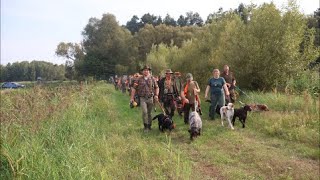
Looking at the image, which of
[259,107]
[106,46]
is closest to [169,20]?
[106,46]

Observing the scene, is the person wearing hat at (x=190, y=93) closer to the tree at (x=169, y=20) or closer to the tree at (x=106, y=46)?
the tree at (x=106, y=46)

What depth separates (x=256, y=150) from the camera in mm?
8844

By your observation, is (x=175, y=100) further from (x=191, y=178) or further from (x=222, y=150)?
(x=191, y=178)

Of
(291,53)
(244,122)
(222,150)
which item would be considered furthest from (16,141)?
(291,53)

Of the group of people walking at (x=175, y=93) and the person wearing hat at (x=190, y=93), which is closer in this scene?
the group of people walking at (x=175, y=93)

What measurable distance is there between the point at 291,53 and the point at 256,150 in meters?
9.41

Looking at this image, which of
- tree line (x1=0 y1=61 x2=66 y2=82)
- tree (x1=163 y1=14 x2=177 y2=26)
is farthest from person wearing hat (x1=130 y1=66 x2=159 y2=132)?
tree (x1=163 y1=14 x2=177 y2=26)

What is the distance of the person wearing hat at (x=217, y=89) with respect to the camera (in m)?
12.0

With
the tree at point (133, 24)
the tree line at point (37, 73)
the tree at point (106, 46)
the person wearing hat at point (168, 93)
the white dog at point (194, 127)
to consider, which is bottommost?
the white dog at point (194, 127)

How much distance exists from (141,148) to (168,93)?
4937 mm

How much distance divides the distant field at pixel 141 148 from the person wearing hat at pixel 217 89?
3.55 feet

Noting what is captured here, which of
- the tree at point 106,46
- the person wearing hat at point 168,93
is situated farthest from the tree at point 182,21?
the person wearing hat at point 168,93

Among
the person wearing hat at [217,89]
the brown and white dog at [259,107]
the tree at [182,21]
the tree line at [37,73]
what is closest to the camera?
the person wearing hat at [217,89]

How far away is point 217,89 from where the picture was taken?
1216 centimetres
